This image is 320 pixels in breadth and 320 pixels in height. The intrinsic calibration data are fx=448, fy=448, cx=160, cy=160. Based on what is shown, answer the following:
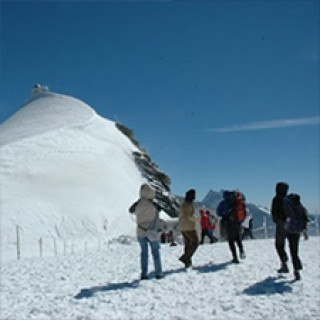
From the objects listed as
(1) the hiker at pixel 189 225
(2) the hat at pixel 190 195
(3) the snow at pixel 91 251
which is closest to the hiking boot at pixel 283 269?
(3) the snow at pixel 91 251

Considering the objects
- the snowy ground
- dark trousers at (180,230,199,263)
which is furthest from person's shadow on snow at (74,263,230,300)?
dark trousers at (180,230,199,263)

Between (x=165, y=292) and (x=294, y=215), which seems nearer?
(x=165, y=292)

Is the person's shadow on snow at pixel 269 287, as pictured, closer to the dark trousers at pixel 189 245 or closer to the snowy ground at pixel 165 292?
the snowy ground at pixel 165 292

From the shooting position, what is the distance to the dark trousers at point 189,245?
11.9m

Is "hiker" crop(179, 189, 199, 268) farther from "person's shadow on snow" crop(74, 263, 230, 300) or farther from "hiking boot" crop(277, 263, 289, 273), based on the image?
"hiking boot" crop(277, 263, 289, 273)

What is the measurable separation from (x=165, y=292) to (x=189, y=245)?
3.06 meters

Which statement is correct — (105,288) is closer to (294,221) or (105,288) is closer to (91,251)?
(294,221)

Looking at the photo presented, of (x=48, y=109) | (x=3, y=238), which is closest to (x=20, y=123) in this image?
(x=48, y=109)

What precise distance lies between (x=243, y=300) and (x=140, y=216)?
9.84 feet

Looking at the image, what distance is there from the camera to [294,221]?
398 inches

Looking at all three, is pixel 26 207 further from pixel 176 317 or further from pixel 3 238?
pixel 176 317

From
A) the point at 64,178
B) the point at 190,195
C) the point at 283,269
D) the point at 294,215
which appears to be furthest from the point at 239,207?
the point at 64,178

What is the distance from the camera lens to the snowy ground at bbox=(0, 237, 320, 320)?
25.5ft

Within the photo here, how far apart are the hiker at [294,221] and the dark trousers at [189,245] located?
2634 mm
